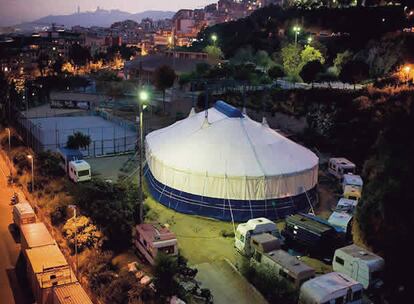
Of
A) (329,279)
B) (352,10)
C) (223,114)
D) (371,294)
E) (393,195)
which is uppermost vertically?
(352,10)

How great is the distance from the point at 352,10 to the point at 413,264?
5357 cm

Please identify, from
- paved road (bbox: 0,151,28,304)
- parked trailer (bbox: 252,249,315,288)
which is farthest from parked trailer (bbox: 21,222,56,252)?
parked trailer (bbox: 252,249,315,288)

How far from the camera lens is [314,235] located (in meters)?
17.8

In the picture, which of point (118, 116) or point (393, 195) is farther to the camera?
point (118, 116)

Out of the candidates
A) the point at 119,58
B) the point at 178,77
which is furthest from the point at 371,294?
the point at 119,58

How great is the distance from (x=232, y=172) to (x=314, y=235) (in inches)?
207

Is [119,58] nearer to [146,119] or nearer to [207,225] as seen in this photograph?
[146,119]

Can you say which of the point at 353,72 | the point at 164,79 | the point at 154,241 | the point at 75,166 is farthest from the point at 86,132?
the point at 154,241

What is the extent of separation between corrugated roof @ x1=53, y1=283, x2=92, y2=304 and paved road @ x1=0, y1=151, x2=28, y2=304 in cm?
220

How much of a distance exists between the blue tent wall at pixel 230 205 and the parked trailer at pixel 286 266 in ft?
14.8

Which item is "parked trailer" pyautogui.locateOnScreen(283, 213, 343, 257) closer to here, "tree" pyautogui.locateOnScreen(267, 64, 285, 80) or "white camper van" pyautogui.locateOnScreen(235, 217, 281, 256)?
"white camper van" pyautogui.locateOnScreen(235, 217, 281, 256)

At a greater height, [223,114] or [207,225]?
[223,114]

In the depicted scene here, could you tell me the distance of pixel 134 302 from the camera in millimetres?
13531

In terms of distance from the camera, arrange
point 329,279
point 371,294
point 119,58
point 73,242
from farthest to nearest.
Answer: point 119,58, point 73,242, point 371,294, point 329,279
